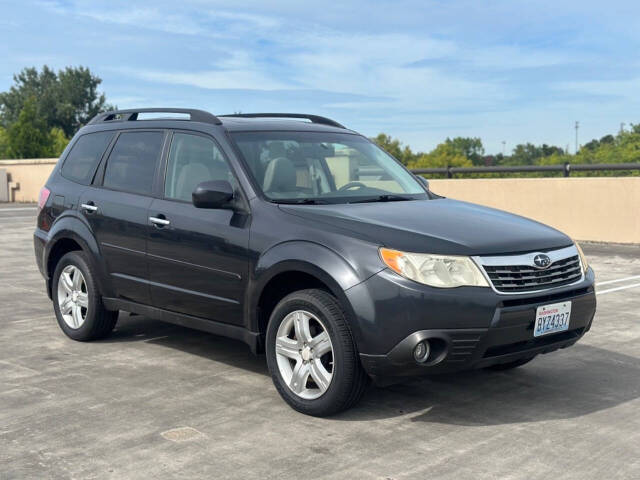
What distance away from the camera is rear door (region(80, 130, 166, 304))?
6156 millimetres

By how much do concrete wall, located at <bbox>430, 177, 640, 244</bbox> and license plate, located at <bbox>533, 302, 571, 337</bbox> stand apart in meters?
10.2

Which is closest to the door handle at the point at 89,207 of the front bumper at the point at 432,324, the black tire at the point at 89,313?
the black tire at the point at 89,313

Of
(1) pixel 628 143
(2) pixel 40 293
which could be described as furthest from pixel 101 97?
(2) pixel 40 293

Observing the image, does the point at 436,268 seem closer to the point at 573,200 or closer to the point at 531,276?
the point at 531,276

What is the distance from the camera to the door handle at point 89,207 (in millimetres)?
6605

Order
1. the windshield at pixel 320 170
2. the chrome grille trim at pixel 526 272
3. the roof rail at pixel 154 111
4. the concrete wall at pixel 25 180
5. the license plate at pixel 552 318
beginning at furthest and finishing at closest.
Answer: the concrete wall at pixel 25 180 → the roof rail at pixel 154 111 → the windshield at pixel 320 170 → the license plate at pixel 552 318 → the chrome grille trim at pixel 526 272

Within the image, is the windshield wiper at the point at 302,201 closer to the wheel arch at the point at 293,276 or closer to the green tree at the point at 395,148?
the wheel arch at the point at 293,276

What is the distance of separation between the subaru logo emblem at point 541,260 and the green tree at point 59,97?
313 ft

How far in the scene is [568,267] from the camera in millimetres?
5164

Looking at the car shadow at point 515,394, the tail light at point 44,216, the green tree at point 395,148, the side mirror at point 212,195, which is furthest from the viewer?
the green tree at point 395,148

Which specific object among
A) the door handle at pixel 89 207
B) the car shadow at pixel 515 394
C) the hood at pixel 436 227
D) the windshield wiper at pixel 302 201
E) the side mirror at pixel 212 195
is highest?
the side mirror at pixel 212 195

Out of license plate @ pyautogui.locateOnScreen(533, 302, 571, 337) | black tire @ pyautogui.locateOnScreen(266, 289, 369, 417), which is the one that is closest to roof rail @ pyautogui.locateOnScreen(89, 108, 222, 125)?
black tire @ pyautogui.locateOnScreen(266, 289, 369, 417)

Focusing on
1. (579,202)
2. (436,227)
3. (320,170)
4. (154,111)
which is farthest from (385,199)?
(579,202)

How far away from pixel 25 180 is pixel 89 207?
2969cm
